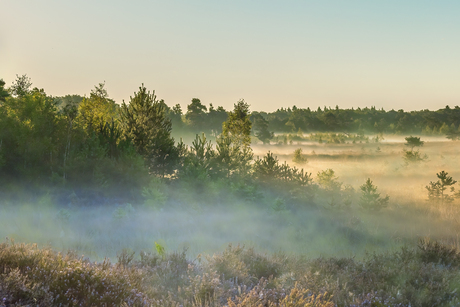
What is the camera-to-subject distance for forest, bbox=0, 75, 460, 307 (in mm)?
5355

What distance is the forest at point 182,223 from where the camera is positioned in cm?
536

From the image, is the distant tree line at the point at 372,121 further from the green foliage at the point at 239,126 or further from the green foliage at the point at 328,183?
the green foliage at the point at 328,183

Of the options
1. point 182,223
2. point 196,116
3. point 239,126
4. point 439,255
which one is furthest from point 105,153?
point 196,116

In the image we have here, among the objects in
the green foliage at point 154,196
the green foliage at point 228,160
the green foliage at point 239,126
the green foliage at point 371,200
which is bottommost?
the green foliage at point 371,200

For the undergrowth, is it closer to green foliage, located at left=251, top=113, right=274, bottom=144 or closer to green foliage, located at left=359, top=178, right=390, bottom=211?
green foliage, located at left=359, top=178, right=390, bottom=211

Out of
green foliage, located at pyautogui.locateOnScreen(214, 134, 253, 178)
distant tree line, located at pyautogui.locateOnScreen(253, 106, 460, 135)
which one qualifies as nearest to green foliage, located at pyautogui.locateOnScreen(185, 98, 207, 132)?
distant tree line, located at pyautogui.locateOnScreen(253, 106, 460, 135)

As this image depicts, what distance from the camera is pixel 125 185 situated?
1506cm

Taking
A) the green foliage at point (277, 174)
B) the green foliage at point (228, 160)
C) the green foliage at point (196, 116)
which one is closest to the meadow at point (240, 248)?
→ the green foliage at point (277, 174)

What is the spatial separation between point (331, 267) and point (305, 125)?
67984 mm

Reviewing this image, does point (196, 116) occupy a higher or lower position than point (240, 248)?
higher

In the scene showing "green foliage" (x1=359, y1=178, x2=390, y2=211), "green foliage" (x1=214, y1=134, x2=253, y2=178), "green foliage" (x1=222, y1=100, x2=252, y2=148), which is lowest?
"green foliage" (x1=359, y1=178, x2=390, y2=211)

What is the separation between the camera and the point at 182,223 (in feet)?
45.0

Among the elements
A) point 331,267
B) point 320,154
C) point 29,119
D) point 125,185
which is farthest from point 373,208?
point 320,154

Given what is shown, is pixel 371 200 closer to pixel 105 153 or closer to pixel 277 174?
pixel 277 174
